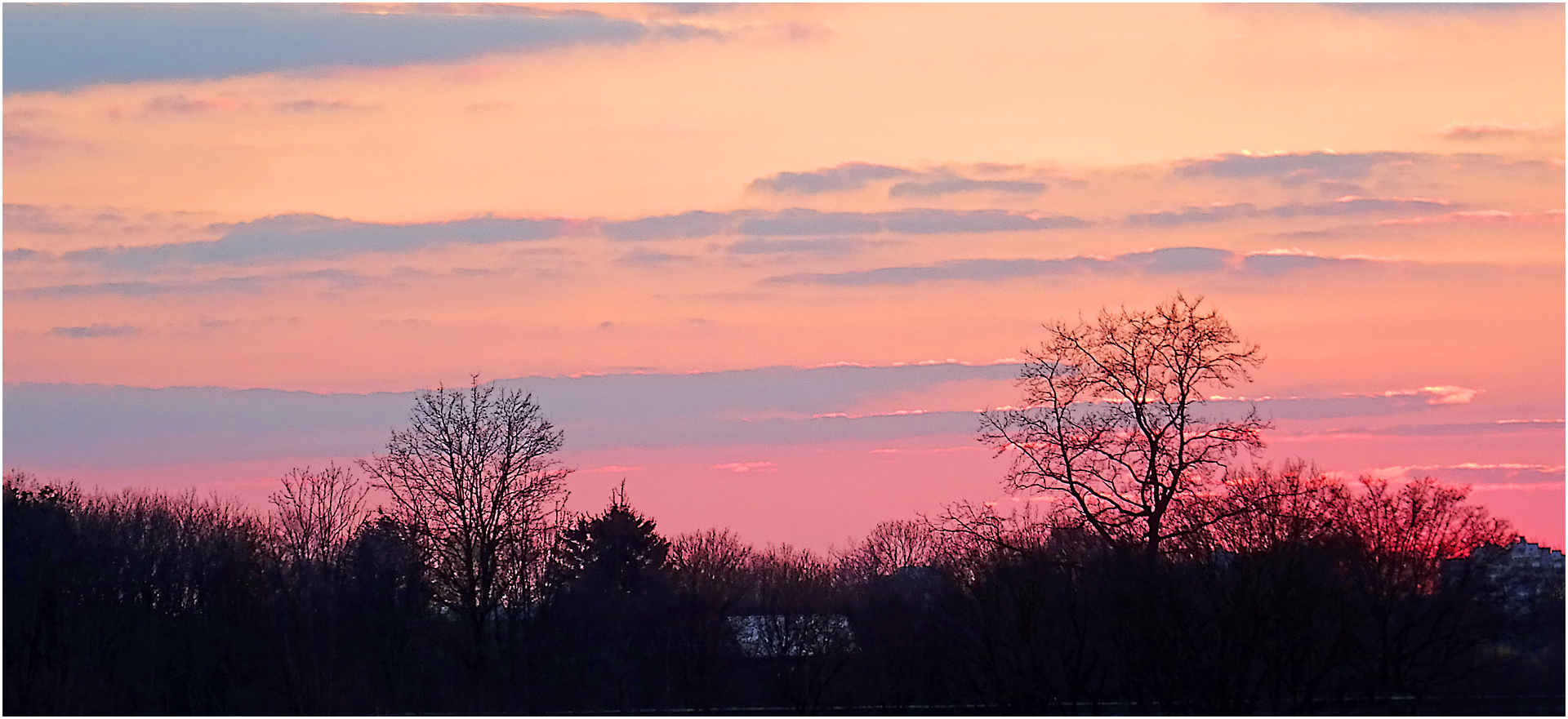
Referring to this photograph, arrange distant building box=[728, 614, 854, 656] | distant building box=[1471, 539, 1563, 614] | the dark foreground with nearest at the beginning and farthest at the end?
1. the dark foreground
2. distant building box=[1471, 539, 1563, 614]
3. distant building box=[728, 614, 854, 656]

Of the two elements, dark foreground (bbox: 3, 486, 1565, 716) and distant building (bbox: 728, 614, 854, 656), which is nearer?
dark foreground (bbox: 3, 486, 1565, 716)

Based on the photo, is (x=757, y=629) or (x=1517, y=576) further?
(x=757, y=629)

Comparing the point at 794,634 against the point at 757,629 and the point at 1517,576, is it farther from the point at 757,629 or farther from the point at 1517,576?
the point at 1517,576

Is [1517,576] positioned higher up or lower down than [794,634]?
higher up

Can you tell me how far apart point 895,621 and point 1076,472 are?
28.9 ft

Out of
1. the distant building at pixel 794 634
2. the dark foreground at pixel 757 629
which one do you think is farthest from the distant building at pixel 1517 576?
the distant building at pixel 794 634

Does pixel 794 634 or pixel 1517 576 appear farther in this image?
pixel 794 634

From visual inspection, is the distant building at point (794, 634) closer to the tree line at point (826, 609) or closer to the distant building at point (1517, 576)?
the tree line at point (826, 609)

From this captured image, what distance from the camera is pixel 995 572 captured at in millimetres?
38312

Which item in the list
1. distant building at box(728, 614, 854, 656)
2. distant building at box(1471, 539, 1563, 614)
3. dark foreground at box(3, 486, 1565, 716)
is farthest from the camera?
distant building at box(728, 614, 854, 656)

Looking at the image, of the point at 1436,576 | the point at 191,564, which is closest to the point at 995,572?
the point at 1436,576

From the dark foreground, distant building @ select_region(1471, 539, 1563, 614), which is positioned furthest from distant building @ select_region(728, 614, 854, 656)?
distant building @ select_region(1471, 539, 1563, 614)

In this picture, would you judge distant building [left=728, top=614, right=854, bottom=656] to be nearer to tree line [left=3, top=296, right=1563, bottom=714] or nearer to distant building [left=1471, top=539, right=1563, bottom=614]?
tree line [left=3, top=296, right=1563, bottom=714]

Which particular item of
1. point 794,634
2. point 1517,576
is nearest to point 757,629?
point 794,634
